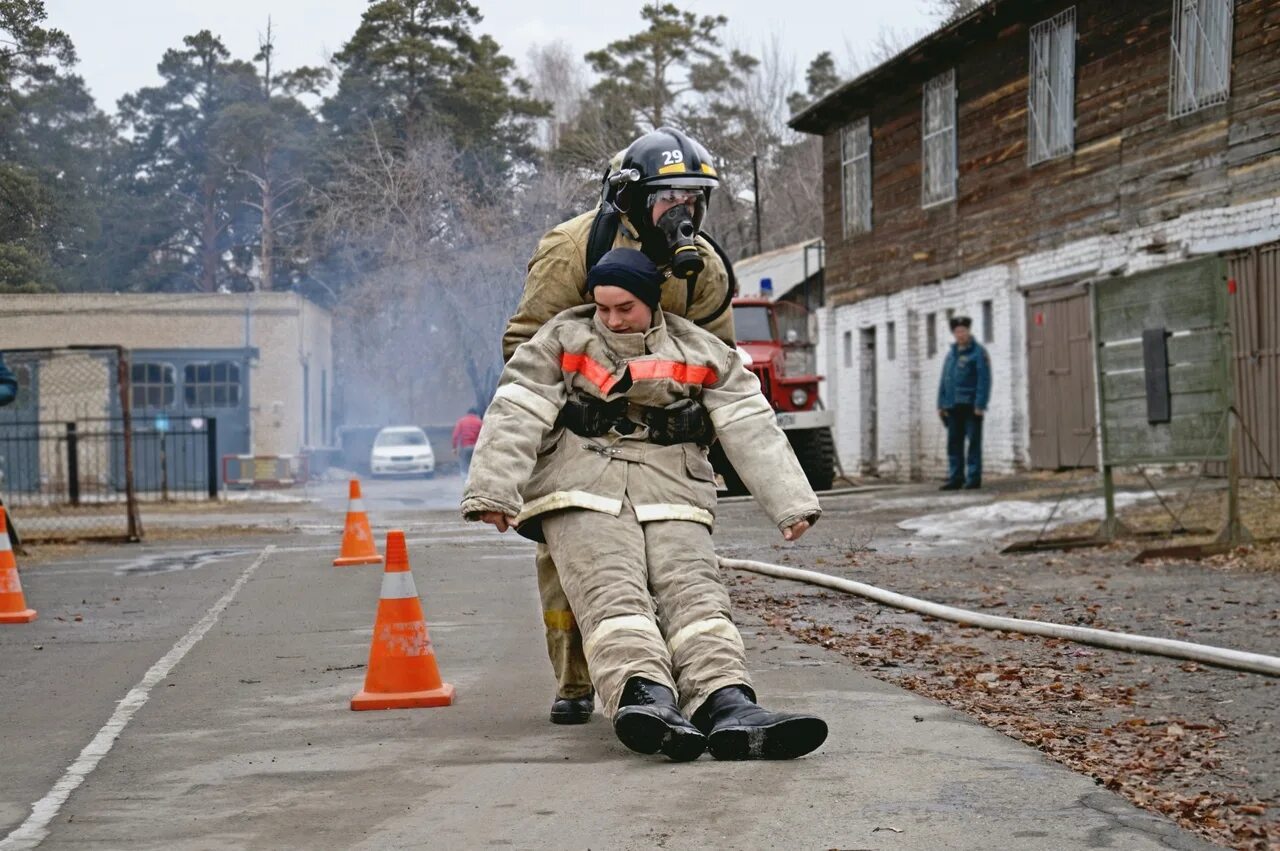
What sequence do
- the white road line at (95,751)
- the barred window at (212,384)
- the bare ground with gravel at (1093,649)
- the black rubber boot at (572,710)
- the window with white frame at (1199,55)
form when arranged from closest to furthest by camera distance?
the white road line at (95,751) < the bare ground with gravel at (1093,649) < the black rubber boot at (572,710) < the window with white frame at (1199,55) < the barred window at (212,384)

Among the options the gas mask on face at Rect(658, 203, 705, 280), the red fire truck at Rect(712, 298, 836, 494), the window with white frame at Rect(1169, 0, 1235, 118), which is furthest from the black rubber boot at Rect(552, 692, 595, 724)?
the red fire truck at Rect(712, 298, 836, 494)

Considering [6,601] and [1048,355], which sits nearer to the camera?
[6,601]

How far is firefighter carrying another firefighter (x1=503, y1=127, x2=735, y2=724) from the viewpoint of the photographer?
20.5 feet

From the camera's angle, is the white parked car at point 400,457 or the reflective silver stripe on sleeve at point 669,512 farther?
the white parked car at point 400,457

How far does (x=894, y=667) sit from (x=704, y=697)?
2.43 metres

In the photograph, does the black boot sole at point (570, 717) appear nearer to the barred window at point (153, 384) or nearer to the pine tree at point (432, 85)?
the barred window at point (153, 384)

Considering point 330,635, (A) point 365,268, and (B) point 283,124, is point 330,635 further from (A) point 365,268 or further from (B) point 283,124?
(A) point 365,268

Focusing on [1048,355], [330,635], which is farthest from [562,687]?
[1048,355]

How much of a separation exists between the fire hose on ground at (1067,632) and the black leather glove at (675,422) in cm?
232

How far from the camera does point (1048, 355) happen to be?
24719 millimetres

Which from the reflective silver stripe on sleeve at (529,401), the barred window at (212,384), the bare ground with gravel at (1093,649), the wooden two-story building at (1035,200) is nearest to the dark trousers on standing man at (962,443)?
the wooden two-story building at (1035,200)

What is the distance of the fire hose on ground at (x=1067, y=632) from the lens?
22.6 ft

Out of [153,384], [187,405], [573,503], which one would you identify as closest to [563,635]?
[573,503]

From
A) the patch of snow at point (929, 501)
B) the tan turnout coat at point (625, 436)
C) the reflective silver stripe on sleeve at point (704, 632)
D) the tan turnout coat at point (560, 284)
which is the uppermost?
the tan turnout coat at point (560, 284)
